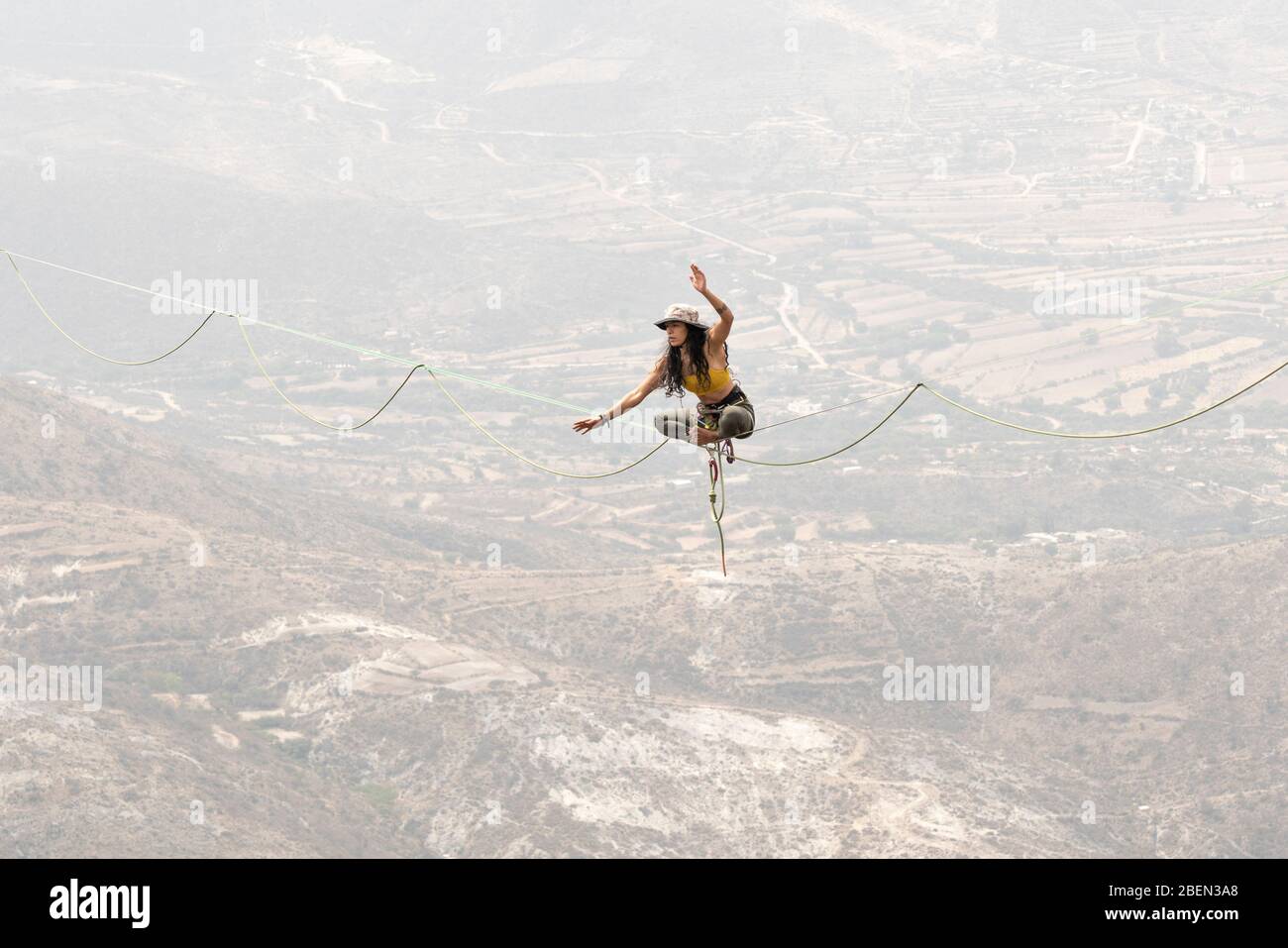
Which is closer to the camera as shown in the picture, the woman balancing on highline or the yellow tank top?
the woman balancing on highline

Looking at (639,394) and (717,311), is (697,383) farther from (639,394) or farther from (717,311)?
(717,311)

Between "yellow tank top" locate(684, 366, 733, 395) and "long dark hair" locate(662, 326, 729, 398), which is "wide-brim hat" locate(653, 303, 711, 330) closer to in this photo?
"long dark hair" locate(662, 326, 729, 398)

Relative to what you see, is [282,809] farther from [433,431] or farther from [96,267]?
[96,267]

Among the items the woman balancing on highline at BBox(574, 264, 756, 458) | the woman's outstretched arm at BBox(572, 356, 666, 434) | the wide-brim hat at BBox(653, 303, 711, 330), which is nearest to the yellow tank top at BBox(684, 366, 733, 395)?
the woman balancing on highline at BBox(574, 264, 756, 458)

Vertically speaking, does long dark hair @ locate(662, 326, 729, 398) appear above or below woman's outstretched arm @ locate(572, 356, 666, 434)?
above

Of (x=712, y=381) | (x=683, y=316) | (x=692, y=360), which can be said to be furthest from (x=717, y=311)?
(x=712, y=381)

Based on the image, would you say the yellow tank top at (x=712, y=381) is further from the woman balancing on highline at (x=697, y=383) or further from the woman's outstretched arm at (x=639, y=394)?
the woman's outstretched arm at (x=639, y=394)

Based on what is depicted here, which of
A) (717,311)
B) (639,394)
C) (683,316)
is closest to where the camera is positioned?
(717,311)

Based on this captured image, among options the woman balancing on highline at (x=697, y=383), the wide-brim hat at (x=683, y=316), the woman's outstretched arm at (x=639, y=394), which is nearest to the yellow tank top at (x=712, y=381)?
the woman balancing on highline at (x=697, y=383)
